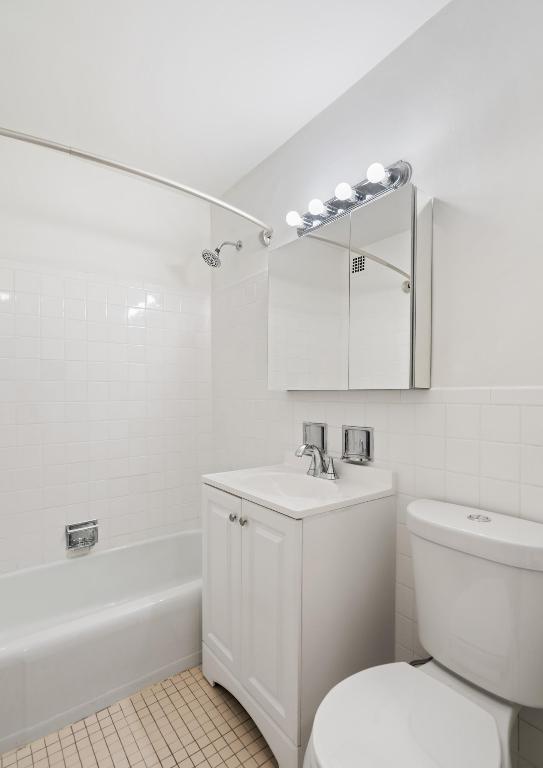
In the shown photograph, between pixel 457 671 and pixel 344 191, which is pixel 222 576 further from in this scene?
pixel 344 191

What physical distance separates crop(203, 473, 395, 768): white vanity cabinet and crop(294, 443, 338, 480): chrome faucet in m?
0.27

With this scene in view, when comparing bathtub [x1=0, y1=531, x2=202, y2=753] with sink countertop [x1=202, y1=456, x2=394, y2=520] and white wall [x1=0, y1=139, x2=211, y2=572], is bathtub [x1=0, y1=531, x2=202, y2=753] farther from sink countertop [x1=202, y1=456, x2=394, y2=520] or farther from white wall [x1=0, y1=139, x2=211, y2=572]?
sink countertop [x1=202, y1=456, x2=394, y2=520]

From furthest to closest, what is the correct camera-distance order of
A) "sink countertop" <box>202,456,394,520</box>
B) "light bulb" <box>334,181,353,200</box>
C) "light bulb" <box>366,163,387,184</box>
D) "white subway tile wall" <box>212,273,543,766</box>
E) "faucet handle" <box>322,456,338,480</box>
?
"faucet handle" <box>322,456,338,480</box> → "light bulb" <box>334,181,353,200</box> → "light bulb" <box>366,163,387,184</box> → "sink countertop" <box>202,456,394,520</box> → "white subway tile wall" <box>212,273,543,766</box>

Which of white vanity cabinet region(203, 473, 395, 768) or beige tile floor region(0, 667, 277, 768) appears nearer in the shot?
white vanity cabinet region(203, 473, 395, 768)

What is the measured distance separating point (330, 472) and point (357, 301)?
2.31ft

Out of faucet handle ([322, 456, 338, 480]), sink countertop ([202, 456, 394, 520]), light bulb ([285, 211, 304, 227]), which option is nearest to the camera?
sink countertop ([202, 456, 394, 520])

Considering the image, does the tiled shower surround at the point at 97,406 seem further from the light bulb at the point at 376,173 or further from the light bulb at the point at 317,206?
the light bulb at the point at 376,173

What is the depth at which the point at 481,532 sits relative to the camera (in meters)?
1.02

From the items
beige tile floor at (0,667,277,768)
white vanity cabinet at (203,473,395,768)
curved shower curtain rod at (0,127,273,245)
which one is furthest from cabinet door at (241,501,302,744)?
curved shower curtain rod at (0,127,273,245)

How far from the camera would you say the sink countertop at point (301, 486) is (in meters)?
1.26

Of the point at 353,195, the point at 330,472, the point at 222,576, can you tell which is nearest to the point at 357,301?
the point at 353,195

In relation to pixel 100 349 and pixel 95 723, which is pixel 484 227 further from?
pixel 95 723

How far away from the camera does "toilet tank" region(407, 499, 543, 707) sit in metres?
0.95

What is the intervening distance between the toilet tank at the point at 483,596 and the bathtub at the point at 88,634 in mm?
1122
